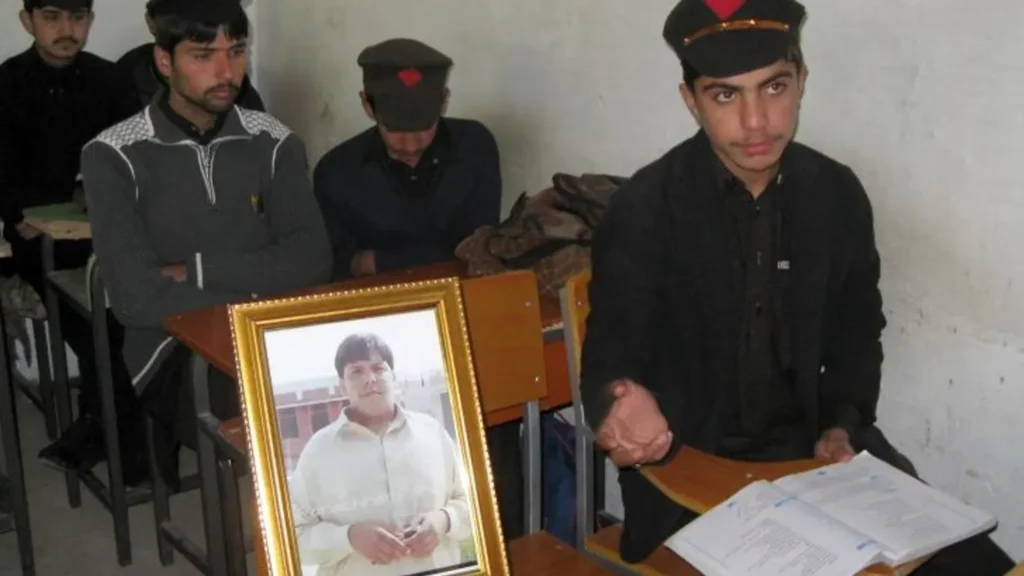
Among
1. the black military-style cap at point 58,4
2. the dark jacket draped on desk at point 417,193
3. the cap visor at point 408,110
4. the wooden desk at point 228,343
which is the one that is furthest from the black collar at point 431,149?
the black military-style cap at point 58,4

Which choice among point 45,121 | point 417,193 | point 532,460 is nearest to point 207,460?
point 532,460

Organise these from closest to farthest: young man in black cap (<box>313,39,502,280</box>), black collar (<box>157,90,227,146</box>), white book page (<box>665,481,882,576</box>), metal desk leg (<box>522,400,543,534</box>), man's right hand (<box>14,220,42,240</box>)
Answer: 1. white book page (<box>665,481,882,576</box>)
2. metal desk leg (<box>522,400,543,534</box>)
3. black collar (<box>157,90,227,146</box>)
4. young man in black cap (<box>313,39,502,280</box>)
5. man's right hand (<box>14,220,42,240</box>)

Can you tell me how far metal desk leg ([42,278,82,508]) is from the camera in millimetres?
2926

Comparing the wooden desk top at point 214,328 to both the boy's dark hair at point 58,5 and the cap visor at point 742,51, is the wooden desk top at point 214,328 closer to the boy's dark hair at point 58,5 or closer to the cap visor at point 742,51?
the cap visor at point 742,51

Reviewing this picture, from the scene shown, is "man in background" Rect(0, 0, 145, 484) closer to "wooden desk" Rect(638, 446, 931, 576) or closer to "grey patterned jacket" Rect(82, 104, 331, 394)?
"grey patterned jacket" Rect(82, 104, 331, 394)

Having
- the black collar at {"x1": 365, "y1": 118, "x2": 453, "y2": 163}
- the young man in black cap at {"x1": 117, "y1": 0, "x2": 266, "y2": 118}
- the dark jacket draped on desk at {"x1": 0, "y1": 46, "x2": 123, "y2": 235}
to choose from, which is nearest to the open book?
the black collar at {"x1": 365, "y1": 118, "x2": 453, "y2": 163}

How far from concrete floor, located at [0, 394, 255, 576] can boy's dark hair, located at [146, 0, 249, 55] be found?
110 cm

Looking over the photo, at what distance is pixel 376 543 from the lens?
1.22 metres

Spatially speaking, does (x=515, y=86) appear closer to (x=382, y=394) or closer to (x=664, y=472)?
(x=664, y=472)

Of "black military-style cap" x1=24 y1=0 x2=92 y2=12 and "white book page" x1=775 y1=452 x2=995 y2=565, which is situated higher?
"black military-style cap" x1=24 y1=0 x2=92 y2=12

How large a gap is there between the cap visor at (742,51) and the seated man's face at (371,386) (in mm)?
707

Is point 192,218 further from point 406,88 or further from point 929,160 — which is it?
point 929,160

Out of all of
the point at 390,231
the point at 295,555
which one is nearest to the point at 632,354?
the point at 295,555

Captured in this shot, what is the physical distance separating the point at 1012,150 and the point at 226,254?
160cm
